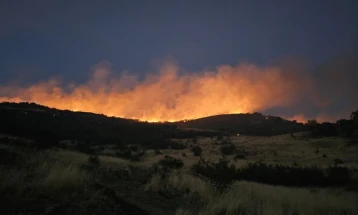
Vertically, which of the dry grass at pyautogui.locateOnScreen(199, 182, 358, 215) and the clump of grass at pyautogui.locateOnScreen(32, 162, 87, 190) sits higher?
the clump of grass at pyautogui.locateOnScreen(32, 162, 87, 190)

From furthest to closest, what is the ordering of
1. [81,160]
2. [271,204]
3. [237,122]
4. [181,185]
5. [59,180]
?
[237,122]
[81,160]
[181,185]
[271,204]
[59,180]

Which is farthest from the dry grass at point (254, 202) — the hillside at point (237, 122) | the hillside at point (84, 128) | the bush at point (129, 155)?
the hillside at point (237, 122)

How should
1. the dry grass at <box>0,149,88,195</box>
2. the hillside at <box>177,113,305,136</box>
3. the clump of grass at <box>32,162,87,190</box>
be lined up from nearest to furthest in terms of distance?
the dry grass at <box>0,149,88,195</box> < the clump of grass at <box>32,162,87,190</box> < the hillside at <box>177,113,305,136</box>

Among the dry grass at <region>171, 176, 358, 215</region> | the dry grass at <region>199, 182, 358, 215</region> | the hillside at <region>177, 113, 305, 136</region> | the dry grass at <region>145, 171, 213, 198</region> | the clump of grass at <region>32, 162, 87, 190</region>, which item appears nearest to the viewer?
the clump of grass at <region>32, 162, 87, 190</region>

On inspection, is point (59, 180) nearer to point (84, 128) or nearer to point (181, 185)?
point (181, 185)

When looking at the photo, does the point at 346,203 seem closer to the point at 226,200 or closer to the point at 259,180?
the point at 226,200

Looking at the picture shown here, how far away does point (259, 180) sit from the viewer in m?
23.1

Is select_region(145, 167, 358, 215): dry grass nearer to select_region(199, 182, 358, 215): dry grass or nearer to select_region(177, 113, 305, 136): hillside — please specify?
select_region(199, 182, 358, 215): dry grass

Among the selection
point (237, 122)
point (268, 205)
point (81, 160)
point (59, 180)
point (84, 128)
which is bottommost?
point (268, 205)

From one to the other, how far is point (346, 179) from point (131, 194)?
59.6 feet

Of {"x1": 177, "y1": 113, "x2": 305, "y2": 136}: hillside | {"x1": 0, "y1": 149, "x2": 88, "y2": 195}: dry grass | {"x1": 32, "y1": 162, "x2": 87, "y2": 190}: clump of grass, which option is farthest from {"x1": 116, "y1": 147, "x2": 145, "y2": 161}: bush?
{"x1": 177, "y1": 113, "x2": 305, "y2": 136}: hillside

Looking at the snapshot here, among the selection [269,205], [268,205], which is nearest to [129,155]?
[269,205]

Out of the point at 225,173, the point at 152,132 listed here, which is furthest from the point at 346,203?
the point at 152,132

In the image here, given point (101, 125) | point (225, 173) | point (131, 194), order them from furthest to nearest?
point (101, 125) → point (225, 173) → point (131, 194)
